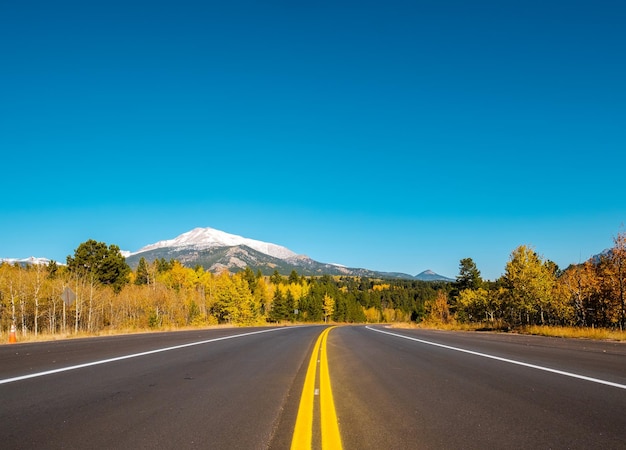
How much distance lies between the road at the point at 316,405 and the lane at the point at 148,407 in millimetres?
18

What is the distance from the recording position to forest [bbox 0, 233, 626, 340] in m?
41.4

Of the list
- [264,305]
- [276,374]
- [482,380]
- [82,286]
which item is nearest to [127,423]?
[276,374]

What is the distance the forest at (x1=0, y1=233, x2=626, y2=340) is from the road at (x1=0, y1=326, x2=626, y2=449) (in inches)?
787

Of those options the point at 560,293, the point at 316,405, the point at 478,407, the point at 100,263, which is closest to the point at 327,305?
the point at 100,263

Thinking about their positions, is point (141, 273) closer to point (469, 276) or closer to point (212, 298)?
point (212, 298)

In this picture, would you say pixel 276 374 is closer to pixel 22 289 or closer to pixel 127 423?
pixel 127 423

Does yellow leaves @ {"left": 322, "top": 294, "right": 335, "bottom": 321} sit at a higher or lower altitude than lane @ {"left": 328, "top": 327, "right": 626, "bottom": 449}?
lower

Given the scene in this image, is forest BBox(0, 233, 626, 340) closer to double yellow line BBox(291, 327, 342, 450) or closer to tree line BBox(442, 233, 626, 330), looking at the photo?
tree line BBox(442, 233, 626, 330)

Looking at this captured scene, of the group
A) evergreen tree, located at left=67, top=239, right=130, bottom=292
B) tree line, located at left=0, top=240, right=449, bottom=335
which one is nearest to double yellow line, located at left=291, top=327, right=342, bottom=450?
tree line, located at left=0, top=240, right=449, bottom=335

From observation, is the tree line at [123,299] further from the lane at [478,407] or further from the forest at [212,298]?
the lane at [478,407]

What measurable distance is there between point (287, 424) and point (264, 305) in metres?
115

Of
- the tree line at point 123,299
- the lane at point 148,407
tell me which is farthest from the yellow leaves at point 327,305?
the lane at point 148,407

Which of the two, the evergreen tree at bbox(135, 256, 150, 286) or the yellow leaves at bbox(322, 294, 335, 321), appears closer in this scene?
the evergreen tree at bbox(135, 256, 150, 286)

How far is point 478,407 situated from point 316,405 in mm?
2129
